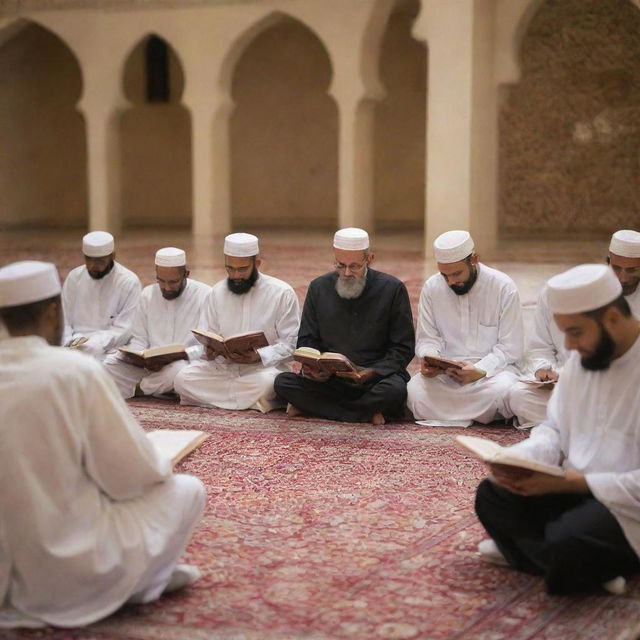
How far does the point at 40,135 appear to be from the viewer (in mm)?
18172

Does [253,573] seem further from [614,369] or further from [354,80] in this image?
[354,80]

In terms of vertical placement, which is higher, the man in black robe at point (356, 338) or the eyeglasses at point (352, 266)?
the eyeglasses at point (352, 266)

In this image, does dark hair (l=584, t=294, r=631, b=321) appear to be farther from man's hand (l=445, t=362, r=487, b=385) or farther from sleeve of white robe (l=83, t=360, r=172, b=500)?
man's hand (l=445, t=362, r=487, b=385)

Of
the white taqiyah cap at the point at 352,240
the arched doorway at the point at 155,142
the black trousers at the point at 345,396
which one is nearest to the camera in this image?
the black trousers at the point at 345,396

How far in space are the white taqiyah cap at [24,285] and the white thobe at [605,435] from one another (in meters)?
1.53

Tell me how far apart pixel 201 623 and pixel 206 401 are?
122 inches

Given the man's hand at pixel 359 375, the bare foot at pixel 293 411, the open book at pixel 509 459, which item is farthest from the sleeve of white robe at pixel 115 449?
the bare foot at pixel 293 411

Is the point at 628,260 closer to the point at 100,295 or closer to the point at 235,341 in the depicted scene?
the point at 235,341

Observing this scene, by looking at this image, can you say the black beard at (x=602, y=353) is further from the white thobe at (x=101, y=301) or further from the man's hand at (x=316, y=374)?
the white thobe at (x=101, y=301)

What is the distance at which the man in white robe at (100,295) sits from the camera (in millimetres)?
6754

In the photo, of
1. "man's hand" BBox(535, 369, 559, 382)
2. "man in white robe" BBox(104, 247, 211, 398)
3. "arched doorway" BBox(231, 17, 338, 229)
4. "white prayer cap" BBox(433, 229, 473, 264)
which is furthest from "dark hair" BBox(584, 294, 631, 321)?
"arched doorway" BBox(231, 17, 338, 229)

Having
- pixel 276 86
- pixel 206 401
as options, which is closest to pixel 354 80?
pixel 276 86

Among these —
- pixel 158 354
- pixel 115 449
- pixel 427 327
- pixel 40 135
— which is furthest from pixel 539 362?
pixel 40 135

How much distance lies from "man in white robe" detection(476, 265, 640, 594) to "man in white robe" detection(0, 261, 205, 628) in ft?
3.57
